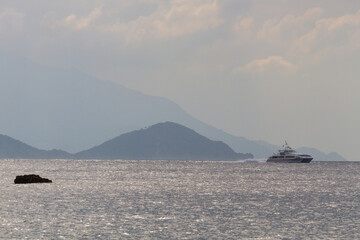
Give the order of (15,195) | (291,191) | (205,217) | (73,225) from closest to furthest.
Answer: (73,225), (205,217), (15,195), (291,191)

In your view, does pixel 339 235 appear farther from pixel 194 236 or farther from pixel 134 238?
pixel 134 238

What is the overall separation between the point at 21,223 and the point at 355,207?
5236cm

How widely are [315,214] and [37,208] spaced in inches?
1553

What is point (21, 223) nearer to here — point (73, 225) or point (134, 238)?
point (73, 225)

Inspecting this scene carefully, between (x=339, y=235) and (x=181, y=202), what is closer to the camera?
(x=339, y=235)

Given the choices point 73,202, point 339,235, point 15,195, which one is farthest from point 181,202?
point 339,235

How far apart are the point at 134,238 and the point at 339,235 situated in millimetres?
21813

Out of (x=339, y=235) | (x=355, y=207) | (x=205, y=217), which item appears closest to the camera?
(x=339, y=235)

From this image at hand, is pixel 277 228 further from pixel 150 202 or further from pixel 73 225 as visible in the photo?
pixel 150 202

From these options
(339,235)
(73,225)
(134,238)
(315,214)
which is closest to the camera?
(134,238)

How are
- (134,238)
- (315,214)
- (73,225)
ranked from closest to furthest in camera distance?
1. (134,238)
2. (73,225)
3. (315,214)

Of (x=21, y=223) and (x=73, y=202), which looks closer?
(x=21, y=223)

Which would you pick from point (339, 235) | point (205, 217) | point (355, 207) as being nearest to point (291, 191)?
point (355, 207)

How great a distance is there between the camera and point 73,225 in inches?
2872
